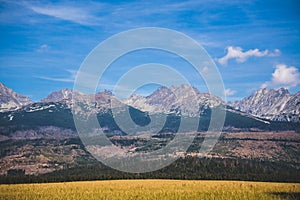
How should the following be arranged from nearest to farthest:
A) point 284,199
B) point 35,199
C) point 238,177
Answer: point 284,199 → point 35,199 → point 238,177

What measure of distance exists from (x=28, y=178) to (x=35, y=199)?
441ft

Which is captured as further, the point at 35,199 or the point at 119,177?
the point at 119,177

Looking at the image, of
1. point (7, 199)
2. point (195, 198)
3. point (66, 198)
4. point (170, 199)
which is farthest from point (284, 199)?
point (7, 199)

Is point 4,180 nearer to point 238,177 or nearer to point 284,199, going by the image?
point 238,177

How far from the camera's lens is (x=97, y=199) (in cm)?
5175

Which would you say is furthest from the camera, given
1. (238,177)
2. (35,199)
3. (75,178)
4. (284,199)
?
(238,177)

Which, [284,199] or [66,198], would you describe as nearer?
[284,199]

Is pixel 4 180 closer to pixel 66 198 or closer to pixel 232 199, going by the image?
pixel 66 198

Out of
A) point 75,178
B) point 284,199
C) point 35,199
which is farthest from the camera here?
point 75,178

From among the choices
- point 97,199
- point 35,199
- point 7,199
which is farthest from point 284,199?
point 7,199

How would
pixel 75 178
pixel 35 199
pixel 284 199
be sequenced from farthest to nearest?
pixel 75 178 < pixel 35 199 < pixel 284 199

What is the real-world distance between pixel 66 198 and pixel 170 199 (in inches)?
603

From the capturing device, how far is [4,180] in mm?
175500

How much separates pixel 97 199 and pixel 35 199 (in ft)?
29.8
